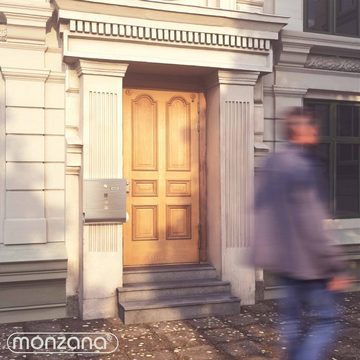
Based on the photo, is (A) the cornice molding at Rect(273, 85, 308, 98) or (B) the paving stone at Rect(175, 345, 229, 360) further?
(A) the cornice molding at Rect(273, 85, 308, 98)

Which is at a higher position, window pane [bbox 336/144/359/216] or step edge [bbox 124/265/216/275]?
window pane [bbox 336/144/359/216]

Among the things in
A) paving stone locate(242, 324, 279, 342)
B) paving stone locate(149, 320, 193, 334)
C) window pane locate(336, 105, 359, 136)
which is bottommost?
paving stone locate(149, 320, 193, 334)

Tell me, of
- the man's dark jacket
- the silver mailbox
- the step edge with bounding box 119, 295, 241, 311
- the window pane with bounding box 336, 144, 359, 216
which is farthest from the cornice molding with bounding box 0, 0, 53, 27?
the window pane with bounding box 336, 144, 359, 216

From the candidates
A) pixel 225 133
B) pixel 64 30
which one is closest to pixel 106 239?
pixel 225 133

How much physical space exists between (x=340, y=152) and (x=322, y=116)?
1.95 feet

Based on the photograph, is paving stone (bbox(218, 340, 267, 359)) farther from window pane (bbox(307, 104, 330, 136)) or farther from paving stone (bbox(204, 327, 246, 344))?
window pane (bbox(307, 104, 330, 136))

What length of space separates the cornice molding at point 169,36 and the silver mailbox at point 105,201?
5.59 feet

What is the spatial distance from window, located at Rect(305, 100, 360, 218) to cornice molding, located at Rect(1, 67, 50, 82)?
12.1ft

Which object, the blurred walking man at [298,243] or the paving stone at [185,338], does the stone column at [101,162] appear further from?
the blurred walking man at [298,243]

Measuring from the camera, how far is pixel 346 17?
7.58 meters

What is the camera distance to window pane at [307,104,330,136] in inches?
290

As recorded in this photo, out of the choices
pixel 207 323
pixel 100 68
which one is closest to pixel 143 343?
pixel 207 323

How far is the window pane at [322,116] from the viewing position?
737 cm

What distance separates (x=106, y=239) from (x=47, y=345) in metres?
1.42
